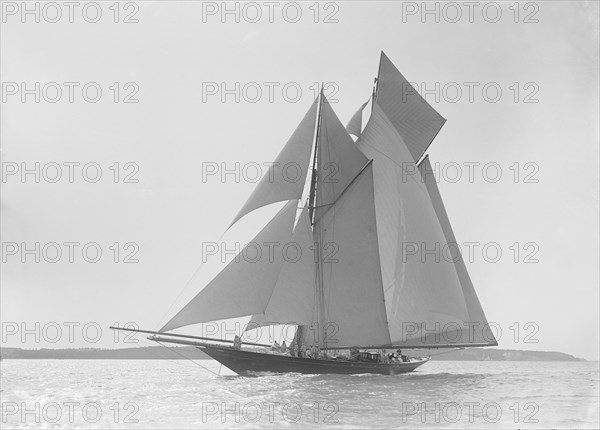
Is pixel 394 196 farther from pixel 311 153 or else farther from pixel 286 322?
pixel 286 322

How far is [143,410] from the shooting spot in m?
23.5

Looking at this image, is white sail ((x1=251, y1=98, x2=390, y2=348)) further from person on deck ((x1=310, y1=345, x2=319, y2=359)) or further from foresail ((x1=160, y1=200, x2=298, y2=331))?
foresail ((x1=160, y1=200, x2=298, y2=331))

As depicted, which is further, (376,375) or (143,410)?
(376,375)

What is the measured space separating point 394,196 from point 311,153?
5361 mm

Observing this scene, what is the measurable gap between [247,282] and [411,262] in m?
10.4

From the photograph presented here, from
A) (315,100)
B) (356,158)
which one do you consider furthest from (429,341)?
(315,100)

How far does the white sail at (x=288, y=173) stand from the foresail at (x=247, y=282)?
1729mm

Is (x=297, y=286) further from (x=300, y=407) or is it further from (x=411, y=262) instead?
(x=300, y=407)

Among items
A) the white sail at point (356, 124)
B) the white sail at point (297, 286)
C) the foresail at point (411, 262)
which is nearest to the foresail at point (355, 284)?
the foresail at point (411, 262)

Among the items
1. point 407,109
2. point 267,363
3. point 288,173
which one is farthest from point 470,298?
point 288,173

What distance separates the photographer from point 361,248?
43.6 m

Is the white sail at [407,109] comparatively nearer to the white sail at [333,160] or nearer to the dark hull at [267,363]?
the white sail at [333,160]

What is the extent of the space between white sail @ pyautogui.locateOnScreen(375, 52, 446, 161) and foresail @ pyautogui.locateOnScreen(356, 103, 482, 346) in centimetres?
674

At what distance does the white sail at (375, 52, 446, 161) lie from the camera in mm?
51406
